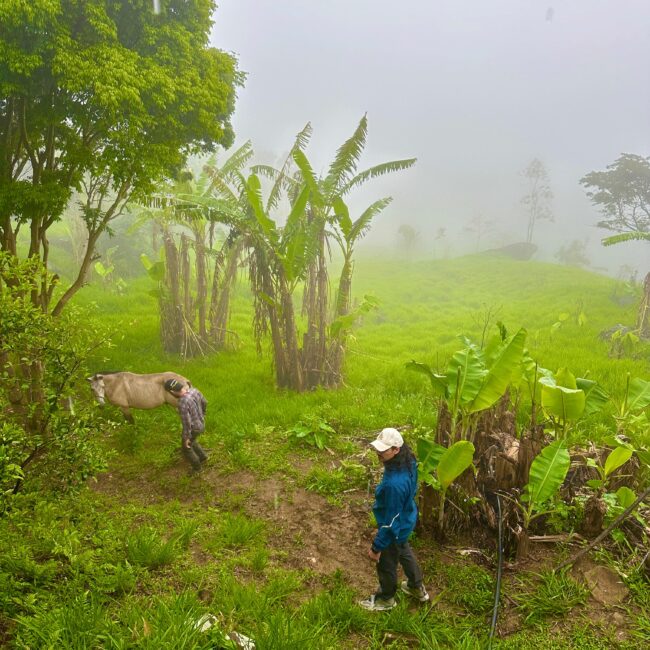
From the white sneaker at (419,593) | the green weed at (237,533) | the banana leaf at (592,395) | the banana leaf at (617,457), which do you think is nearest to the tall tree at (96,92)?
the green weed at (237,533)

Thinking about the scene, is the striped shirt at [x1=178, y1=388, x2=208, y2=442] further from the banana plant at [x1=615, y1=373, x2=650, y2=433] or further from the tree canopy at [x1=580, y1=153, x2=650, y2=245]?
the tree canopy at [x1=580, y1=153, x2=650, y2=245]

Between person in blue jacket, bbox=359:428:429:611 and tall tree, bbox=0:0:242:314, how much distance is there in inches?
204

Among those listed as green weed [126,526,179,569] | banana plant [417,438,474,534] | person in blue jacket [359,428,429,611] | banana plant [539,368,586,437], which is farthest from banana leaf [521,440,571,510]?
green weed [126,526,179,569]

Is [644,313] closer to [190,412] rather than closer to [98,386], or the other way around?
[190,412]

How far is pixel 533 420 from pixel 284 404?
4246 millimetres

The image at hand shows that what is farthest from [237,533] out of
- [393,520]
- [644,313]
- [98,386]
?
[644,313]

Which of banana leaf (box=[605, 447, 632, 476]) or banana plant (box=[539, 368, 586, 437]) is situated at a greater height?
banana plant (box=[539, 368, 586, 437])

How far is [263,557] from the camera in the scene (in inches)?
157

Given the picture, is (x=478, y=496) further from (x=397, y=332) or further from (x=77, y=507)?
(x=397, y=332)

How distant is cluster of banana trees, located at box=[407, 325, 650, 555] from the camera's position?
3.83 metres

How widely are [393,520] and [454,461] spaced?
0.79 m

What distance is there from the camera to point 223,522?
4.56 meters

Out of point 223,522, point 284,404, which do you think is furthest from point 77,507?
point 284,404

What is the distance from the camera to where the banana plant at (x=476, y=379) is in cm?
402
